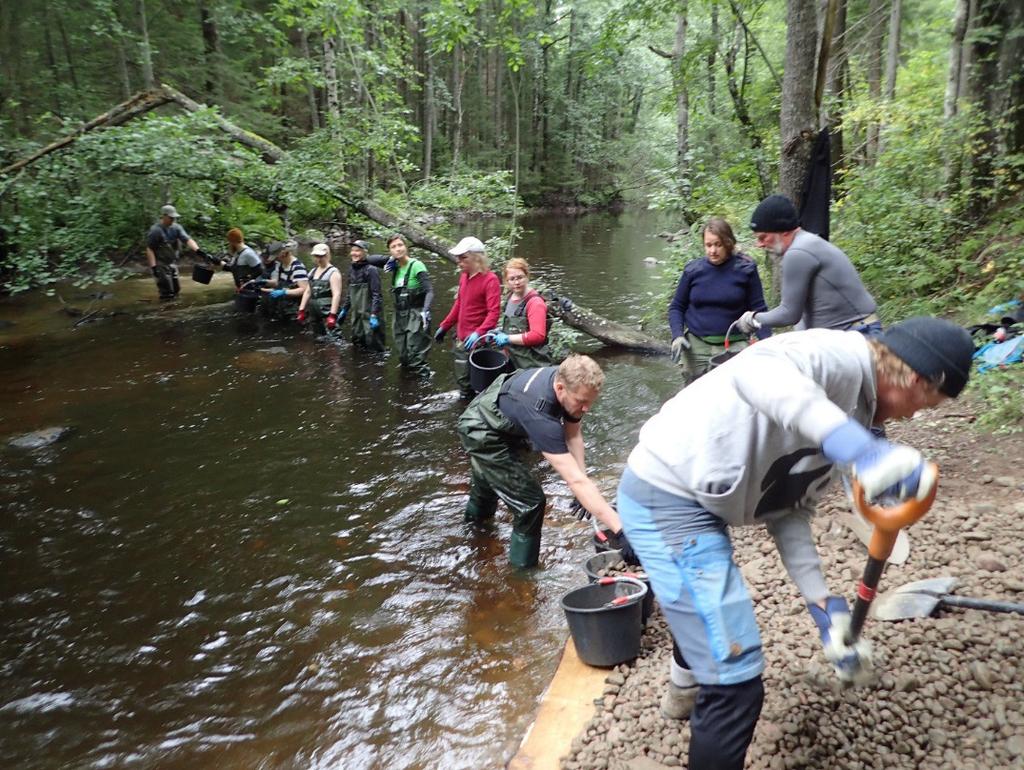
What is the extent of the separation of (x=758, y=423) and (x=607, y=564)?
2307mm

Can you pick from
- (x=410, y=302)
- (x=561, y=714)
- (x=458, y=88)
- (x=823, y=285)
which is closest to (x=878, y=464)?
(x=561, y=714)

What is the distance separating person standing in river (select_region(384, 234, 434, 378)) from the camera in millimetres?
8492

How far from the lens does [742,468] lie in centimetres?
193

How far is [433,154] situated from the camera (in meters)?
35.1

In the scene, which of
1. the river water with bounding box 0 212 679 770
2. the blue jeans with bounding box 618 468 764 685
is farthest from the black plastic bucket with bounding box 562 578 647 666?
the blue jeans with bounding box 618 468 764 685

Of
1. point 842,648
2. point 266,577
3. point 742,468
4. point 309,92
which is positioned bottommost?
point 266,577

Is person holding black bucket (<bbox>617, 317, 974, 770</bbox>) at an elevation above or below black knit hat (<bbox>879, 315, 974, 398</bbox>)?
below

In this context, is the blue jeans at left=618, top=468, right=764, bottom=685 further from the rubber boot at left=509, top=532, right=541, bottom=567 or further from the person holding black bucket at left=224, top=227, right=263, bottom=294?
the person holding black bucket at left=224, top=227, right=263, bottom=294

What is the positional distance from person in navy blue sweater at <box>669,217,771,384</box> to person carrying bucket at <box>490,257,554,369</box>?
137cm

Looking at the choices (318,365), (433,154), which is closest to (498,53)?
(433,154)

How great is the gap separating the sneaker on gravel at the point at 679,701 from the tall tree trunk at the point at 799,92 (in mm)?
4181

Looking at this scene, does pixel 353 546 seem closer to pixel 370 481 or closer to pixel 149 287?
pixel 370 481

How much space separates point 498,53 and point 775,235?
36466mm

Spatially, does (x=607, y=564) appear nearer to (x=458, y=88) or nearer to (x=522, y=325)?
(x=522, y=325)
